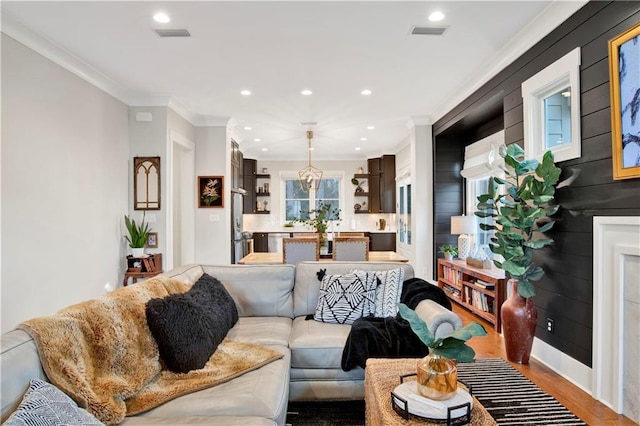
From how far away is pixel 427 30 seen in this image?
3053 millimetres

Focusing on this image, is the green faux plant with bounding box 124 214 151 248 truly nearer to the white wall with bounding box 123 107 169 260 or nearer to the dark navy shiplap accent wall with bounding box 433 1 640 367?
the white wall with bounding box 123 107 169 260

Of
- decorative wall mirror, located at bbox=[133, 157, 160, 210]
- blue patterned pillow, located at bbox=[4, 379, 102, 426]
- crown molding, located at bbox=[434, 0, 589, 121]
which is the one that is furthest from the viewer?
decorative wall mirror, located at bbox=[133, 157, 160, 210]

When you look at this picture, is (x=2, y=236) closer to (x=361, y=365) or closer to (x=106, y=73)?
(x=106, y=73)

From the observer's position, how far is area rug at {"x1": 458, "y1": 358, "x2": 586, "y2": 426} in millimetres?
2213

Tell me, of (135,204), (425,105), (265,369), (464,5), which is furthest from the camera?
(425,105)

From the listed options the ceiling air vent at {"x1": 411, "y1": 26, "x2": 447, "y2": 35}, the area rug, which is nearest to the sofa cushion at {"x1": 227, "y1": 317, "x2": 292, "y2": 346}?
the area rug

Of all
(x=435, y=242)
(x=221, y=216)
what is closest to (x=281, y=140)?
(x=221, y=216)

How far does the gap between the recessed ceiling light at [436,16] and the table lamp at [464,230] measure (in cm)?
270

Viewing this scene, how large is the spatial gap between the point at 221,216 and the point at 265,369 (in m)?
4.24

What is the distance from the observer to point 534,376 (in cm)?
283

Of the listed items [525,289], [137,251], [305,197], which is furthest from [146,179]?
[305,197]

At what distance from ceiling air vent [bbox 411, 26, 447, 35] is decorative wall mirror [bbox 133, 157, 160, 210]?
11.5 ft

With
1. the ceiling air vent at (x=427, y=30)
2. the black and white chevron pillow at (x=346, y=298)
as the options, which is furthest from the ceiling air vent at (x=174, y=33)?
the black and white chevron pillow at (x=346, y=298)

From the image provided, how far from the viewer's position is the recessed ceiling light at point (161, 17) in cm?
280
